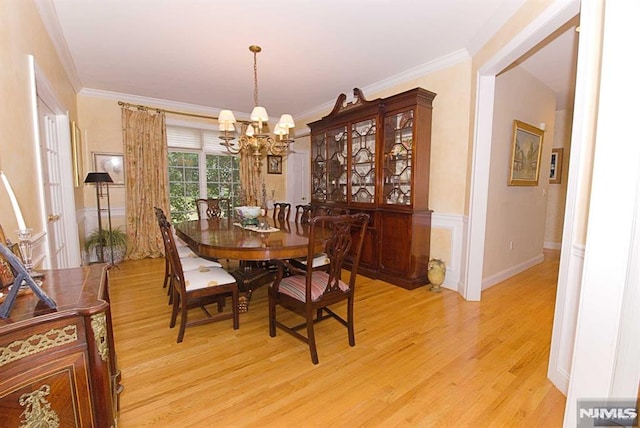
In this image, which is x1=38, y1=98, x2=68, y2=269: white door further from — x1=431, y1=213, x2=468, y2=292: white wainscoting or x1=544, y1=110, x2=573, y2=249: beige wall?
x1=544, y1=110, x2=573, y2=249: beige wall

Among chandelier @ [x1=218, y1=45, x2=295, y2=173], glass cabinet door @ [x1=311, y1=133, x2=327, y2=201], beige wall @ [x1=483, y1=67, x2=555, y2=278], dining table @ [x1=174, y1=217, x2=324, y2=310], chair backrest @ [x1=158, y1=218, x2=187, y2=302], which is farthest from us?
glass cabinet door @ [x1=311, y1=133, x2=327, y2=201]

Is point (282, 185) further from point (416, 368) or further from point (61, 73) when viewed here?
point (416, 368)

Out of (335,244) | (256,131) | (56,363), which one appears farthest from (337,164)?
(56,363)

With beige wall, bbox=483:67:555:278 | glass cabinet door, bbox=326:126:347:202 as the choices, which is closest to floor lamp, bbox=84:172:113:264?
glass cabinet door, bbox=326:126:347:202

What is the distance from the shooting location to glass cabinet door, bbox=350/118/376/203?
387cm

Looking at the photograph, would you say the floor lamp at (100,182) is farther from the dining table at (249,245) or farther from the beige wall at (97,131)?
the dining table at (249,245)

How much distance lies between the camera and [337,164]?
4.45m

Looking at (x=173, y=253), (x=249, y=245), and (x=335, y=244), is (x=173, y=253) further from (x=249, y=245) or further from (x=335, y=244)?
(x=335, y=244)

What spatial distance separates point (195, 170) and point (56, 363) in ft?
15.9

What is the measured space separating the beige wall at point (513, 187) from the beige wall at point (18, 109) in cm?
402

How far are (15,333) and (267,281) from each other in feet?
7.82

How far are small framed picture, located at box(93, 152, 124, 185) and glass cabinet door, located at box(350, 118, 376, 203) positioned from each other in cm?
361

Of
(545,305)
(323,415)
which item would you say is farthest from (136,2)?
(545,305)

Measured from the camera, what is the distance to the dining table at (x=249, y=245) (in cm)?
207
